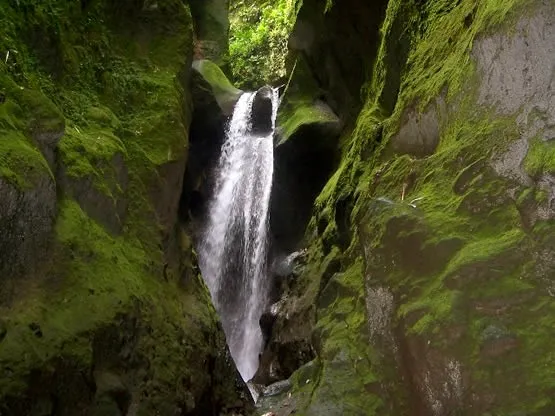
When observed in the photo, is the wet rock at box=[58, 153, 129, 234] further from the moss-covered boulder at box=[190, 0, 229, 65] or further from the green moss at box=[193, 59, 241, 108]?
the moss-covered boulder at box=[190, 0, 229, 65]

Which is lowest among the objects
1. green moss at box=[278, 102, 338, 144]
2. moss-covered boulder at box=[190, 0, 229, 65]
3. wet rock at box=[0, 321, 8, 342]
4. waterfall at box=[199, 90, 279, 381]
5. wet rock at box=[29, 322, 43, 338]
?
waterfall at box=[199, 90, 279, 381]

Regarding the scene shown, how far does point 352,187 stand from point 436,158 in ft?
11.3

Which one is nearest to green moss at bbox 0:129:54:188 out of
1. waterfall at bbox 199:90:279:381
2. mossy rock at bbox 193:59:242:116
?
waterfall at bbox 199:90:279:381

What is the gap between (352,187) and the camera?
29.8 ft

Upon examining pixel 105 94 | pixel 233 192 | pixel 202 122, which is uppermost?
pixel 105 94

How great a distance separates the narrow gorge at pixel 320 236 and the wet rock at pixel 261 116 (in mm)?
7145

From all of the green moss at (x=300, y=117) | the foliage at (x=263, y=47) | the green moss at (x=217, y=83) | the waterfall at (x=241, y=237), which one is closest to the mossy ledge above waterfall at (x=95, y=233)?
the waterfall at (x=241, y=237)

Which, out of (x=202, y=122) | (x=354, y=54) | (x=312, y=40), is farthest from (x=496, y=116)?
(x=202, y=122)

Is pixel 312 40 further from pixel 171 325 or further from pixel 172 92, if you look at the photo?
pixel 171 325

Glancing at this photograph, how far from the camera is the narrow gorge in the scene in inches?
160

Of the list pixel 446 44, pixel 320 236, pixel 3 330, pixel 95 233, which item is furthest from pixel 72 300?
pixel 320 236

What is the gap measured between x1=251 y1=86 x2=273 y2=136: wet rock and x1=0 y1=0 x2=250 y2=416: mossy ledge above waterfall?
8.31m

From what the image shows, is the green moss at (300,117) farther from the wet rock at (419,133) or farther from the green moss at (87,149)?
the green moss at (87,149)

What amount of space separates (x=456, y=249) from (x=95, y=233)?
342 centimetres
